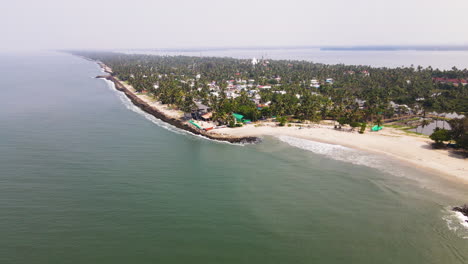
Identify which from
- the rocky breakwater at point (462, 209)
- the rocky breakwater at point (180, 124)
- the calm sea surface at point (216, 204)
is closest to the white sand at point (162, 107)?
the rocky breakwater at point (180, 124)

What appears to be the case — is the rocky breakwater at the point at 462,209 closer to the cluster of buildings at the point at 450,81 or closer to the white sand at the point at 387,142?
the white sand at the point at 387,142

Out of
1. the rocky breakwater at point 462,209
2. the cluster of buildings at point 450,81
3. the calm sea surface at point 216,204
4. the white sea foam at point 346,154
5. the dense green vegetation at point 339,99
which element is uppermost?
→ the cluster of buildings at point 450,81

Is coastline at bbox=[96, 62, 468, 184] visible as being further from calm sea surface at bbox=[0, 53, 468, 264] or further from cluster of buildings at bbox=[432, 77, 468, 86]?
cluster of buildings at bbox=[432, 77, 468, 86]

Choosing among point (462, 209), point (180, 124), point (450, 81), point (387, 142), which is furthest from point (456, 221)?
point (450, 81)

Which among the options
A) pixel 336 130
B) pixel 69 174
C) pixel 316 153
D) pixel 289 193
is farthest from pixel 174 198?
pixel 336 130

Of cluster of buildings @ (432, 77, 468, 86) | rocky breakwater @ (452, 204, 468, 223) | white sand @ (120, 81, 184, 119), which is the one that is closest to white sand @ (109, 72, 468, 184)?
rocky breakwater @ (452, 204, 468, 223)

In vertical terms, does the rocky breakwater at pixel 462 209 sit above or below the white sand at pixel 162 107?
below
